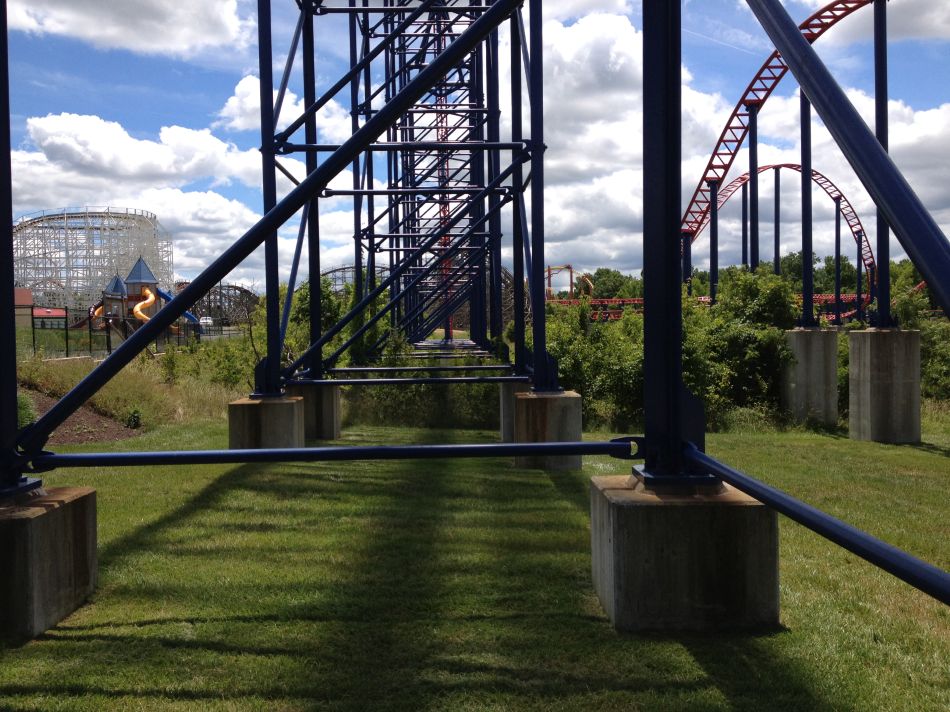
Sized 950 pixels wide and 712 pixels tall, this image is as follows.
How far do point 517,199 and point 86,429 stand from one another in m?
7.04

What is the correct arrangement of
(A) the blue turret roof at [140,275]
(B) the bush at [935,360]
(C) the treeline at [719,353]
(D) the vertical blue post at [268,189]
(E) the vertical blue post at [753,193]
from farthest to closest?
(A) the blue turret roof at [140,275]
(E) the vertical blue post at [753,193]
(B) the bush at [935,360]
(C) the treeline at [719,353]
(D) the vertical blue post at [268,189]

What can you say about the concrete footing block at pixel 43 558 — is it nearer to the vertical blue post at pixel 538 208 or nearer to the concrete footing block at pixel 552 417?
the concrete footing block at pixel 552 417

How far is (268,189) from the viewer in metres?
8.15

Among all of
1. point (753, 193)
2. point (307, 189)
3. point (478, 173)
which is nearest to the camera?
point (307, 189)

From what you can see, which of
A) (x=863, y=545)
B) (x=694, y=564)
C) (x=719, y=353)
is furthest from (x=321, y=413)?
(x=719, y=353)

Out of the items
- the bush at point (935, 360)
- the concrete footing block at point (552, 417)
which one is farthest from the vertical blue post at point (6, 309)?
the bush at point (935, 360)

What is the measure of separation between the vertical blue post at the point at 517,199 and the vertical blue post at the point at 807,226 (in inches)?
402

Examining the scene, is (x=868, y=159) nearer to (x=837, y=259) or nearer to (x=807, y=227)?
(x=807, y=227)

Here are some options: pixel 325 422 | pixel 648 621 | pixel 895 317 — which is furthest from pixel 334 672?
pixel 895 317

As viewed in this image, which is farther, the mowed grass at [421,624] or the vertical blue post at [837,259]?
the vertical blue post at [837,259]

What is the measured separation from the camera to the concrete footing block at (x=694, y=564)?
3.70 m

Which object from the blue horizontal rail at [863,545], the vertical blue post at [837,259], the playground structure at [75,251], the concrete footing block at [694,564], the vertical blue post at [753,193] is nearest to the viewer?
the blue horizontal rail at [863,545]

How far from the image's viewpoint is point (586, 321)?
1811cm

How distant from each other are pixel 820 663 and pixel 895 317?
13694 mm
